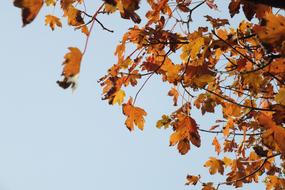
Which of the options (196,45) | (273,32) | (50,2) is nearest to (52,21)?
(50,2)

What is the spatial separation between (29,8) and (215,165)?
3.08 metres

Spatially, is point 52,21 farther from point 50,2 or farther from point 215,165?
point 215,165

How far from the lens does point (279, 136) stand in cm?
174

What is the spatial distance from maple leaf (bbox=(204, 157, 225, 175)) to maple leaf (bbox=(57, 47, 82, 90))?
2869 millimetres

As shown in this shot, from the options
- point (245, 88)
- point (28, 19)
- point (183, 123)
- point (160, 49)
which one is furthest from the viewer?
point (245, 88)

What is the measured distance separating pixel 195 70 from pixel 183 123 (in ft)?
1.41

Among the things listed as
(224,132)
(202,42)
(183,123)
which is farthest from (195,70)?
(224,132)

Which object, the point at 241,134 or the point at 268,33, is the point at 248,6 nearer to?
the point at 268,33

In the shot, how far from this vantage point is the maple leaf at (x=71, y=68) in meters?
1.03

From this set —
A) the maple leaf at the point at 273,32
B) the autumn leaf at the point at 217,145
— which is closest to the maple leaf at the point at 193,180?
the autumn leaf at the point at 217,145

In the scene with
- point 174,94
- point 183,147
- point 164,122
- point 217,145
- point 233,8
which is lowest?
point 183,147

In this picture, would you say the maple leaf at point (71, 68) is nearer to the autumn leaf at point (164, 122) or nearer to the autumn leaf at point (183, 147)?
the autumn leaf at point (183, 147)

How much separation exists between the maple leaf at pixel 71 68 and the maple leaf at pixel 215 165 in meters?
2.87

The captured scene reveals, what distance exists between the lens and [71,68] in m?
1.05
